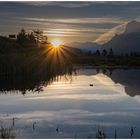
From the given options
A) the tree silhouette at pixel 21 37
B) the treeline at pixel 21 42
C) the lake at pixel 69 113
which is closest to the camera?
the lake at pixel 69 113

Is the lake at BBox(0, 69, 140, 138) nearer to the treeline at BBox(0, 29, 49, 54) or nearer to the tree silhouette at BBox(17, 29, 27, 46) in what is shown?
the treeline at BBox(0, 29, 49, 54)

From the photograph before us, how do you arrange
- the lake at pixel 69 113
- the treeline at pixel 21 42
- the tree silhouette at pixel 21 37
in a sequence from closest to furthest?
1. the lake at pixel 69 113
2. the treeline at pixel 21 42
3. the tree silhouette at pixel 21 37

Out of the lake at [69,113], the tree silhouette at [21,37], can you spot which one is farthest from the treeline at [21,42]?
the lake at [69,113]

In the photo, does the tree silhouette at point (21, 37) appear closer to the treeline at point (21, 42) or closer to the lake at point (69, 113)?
the treeline at point (21, 42)

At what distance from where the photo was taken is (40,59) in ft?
131

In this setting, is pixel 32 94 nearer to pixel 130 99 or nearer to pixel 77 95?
pixel 77 95

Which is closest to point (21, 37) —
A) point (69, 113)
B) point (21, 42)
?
point (21, 42)

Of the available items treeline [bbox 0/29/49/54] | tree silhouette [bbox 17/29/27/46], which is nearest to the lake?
treeline [bbox 0/29/49/54]

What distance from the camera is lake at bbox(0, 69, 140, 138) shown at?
452 inches

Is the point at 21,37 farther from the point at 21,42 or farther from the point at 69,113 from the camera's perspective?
the point at 69,113

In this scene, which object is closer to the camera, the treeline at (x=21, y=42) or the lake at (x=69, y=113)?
the lake at (x=69, y=113)

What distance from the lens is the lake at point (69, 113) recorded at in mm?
11492

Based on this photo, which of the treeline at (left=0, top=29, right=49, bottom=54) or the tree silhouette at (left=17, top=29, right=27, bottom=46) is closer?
the treeline at (left=0, top=29, right=49, bottom=54)

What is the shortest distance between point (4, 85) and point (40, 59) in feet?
48.0
